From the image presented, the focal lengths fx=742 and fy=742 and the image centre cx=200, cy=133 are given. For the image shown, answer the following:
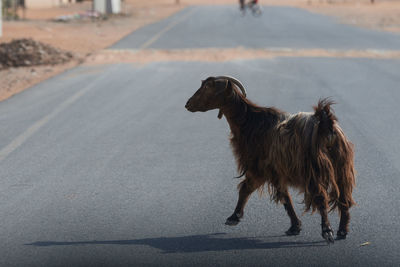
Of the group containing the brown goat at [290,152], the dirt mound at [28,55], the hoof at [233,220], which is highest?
the brown goat at [290,152]

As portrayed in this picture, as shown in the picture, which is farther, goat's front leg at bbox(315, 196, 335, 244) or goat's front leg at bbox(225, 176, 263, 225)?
goat's front leg at bbox(225, 176, 263, 225)

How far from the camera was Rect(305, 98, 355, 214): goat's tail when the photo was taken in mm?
5668

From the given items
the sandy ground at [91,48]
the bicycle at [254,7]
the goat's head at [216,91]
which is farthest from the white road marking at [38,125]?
the bicycle at [254,7]

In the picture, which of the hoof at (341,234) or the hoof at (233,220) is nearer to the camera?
the hoof at (341,234)

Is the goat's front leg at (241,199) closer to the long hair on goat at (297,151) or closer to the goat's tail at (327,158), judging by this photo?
the long hair on goat at (297,151)

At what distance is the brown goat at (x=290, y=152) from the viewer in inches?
224

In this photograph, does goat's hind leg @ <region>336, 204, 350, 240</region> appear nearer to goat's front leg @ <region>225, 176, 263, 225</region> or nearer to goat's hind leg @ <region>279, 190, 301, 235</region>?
goat's hind leg @ <region>279, 190, 301, 235</region>

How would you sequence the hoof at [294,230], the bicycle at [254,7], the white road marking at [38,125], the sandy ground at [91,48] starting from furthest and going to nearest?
the bicycle at [254,7], the sandy ground at [91,48], the white road marking at [38,125], the hoof at [294,230]

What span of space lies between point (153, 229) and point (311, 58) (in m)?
15.1

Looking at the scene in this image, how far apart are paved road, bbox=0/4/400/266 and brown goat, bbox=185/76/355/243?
0.33 m

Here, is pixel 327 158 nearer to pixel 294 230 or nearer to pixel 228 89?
pixel 294 230

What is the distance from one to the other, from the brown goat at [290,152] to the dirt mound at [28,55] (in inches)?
521

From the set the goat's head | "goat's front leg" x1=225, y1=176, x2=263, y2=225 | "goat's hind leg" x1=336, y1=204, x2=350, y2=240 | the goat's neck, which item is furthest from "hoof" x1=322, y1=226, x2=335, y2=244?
the goat's head

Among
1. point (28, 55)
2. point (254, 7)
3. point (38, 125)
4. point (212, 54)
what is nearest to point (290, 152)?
point (38, 125)
